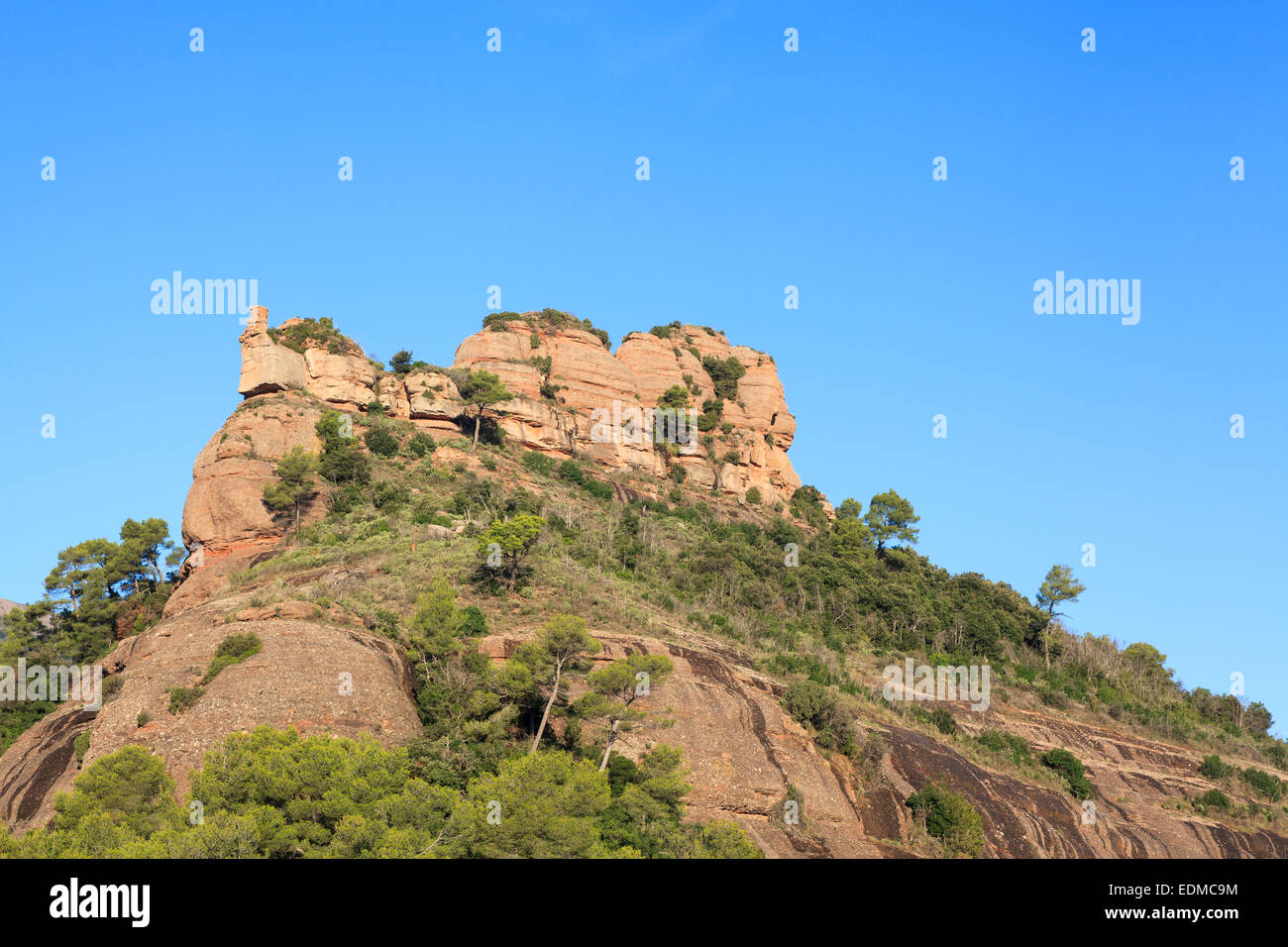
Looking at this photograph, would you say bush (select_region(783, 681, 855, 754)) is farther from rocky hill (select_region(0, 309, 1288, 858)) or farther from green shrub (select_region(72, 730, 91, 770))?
green shrub (select_region(72, 730, 91, 770))

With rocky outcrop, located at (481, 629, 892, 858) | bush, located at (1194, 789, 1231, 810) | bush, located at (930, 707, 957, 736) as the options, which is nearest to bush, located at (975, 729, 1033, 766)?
bush, located at (930, 707, 957, 736)

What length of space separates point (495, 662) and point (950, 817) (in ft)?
58.6

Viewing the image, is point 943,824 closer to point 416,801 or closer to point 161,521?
point 416,801

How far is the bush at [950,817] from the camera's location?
40.8 m

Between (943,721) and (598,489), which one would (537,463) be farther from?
(943,721)

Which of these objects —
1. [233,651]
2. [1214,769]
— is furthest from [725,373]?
[233,651]

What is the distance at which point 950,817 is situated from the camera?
41719mm

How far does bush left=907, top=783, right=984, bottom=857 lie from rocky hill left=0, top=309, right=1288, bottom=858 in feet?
2.22

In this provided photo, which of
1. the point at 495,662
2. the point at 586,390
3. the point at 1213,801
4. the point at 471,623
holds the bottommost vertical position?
the point at 1213,801

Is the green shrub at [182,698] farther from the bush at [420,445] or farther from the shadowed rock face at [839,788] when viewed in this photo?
the bush at [420,445]

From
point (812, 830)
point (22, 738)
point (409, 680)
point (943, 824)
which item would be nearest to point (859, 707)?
point (943, 824)

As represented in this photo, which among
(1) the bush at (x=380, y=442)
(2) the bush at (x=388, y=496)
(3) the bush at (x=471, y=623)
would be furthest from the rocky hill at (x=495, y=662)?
(2) the bush at (x=388, y=496)
